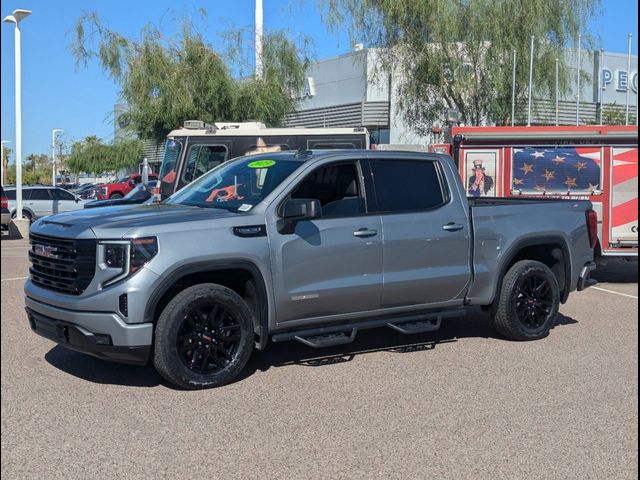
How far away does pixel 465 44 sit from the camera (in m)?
21.2

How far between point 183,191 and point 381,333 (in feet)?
8.44

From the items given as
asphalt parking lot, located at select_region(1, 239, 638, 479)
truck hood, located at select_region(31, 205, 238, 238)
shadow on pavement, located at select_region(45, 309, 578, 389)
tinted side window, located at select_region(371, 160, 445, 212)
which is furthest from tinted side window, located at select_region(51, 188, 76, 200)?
tinted side window, located at select_region(371, 160, 445, 212)

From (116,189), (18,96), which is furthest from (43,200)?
(116,189)

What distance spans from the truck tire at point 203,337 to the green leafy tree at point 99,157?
2044 inches

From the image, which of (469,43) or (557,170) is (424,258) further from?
(469,43)

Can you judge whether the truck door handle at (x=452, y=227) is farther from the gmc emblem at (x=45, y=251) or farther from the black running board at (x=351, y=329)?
the gmc emblem at (x=45, y=251)

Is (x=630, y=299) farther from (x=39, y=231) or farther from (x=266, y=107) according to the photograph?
(x=266, y=107)

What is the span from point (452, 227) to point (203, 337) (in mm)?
2639

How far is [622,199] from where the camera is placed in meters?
12.4

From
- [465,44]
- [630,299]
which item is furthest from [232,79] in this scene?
[630,299]

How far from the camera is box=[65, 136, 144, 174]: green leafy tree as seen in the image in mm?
60875

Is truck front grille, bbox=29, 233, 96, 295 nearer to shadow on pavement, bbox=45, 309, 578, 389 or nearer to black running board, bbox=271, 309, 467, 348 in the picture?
shadow on pavement, bbox=45, 309, 578, 389

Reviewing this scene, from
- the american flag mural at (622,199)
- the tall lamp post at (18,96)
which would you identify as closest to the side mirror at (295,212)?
the american flag mural at (622,199)

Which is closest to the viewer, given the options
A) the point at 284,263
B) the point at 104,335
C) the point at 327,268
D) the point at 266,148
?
the point at 104,335
